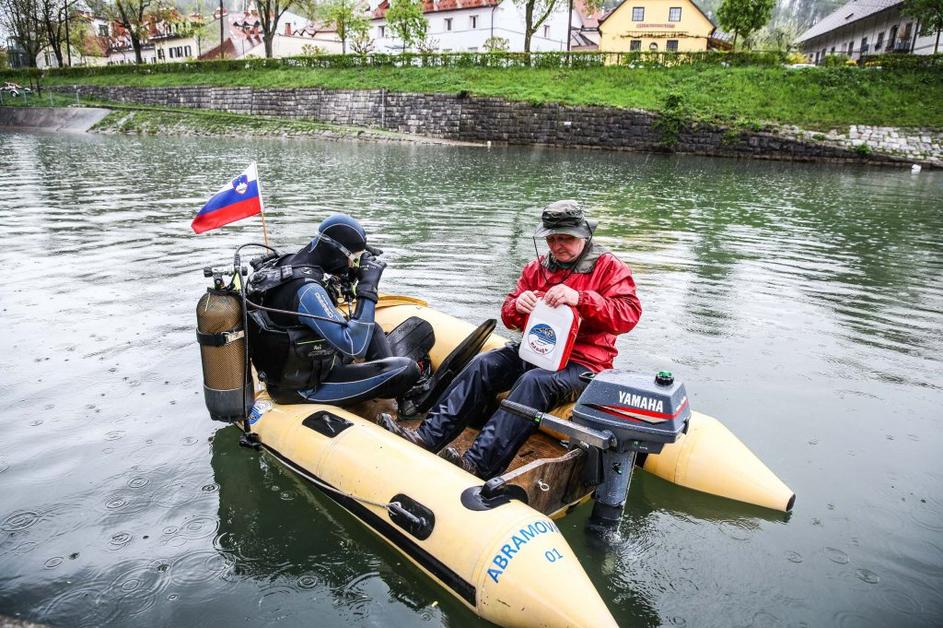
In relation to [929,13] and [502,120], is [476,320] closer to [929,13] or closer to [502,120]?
[502,120]

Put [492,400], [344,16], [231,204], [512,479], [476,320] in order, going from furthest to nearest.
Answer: [344,16] < [476,320] < [231,204] < [492,400] < [512,479]

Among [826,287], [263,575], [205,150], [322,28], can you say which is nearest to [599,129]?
[205,150]

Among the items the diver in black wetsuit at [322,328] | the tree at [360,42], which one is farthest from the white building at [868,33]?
the diver in black wetsuit at [322,328]

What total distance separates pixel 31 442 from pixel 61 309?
304 centimetres

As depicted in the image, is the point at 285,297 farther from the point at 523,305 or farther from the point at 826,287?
the point at 826,287

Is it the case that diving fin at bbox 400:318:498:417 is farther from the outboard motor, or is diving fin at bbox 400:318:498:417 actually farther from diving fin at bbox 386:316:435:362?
the outboard motor

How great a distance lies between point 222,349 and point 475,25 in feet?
184

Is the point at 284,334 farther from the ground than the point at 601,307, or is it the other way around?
the point at 601,307

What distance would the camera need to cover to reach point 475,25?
54.3 meters

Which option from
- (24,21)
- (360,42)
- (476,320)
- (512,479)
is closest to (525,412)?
(512,479)

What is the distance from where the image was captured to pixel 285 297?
13.9 feet

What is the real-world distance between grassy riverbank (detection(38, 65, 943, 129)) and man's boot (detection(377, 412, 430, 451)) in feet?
96.3

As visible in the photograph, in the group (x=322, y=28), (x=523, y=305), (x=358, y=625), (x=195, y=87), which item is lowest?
(x=358, y=625)

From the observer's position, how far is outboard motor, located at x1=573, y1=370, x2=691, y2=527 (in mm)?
3410
